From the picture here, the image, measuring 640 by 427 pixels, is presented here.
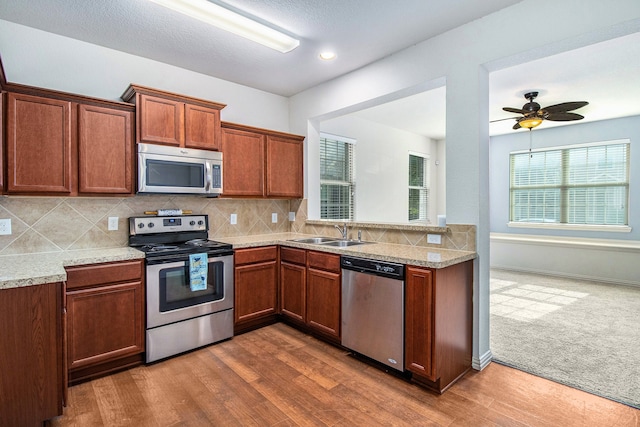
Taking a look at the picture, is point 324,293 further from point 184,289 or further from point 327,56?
point 327,56

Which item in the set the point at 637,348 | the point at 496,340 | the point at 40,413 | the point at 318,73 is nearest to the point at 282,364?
the point at 40,413

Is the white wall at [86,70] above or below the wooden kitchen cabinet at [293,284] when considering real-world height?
above

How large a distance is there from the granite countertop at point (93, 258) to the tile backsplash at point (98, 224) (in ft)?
0.33

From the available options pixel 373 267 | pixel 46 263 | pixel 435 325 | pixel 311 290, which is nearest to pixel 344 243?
pixel 311 290

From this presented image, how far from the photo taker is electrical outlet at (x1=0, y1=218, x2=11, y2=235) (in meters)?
2.48

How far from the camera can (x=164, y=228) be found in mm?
3133

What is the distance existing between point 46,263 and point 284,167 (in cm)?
249

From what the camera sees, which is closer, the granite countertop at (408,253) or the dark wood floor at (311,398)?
the dark wood floor at (311,398)

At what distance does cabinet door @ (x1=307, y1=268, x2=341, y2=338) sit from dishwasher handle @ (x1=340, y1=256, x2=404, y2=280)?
0.18m

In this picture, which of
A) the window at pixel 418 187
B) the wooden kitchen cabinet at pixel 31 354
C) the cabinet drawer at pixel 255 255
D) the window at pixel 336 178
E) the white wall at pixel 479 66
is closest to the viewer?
the wooden kitchen cabinet at pixel 31 354

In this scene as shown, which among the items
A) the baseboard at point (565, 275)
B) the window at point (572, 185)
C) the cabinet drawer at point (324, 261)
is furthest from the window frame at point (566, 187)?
the cabinet drawer at point (324, 261)

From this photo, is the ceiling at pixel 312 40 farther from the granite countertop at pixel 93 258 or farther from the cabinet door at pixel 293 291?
the cabinet door at pixel 293 291

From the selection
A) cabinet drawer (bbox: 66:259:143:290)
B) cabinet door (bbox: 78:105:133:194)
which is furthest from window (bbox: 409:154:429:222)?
cabinet drawer (bbox: 66:259:143:290)

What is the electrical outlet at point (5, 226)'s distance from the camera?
8.14ft
